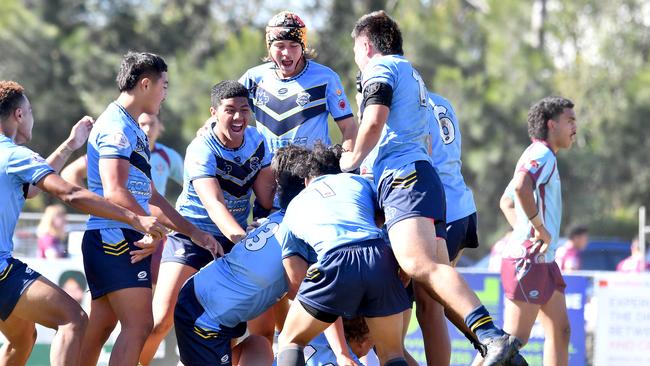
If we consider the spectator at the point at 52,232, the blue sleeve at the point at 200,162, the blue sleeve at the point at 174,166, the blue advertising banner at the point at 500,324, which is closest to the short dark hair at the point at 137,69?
the blue sleeve at the point at 200,162

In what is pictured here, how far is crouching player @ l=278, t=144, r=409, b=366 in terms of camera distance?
5.82 metres

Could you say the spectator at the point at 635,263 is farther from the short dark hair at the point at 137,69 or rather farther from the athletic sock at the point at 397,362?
the short dark hair at the point at 137,69

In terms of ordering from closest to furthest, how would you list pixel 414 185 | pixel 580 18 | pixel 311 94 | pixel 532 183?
1. pixel 414 185
2. pixel 311 94
3. pixel 532 183
4. pixel 580 18

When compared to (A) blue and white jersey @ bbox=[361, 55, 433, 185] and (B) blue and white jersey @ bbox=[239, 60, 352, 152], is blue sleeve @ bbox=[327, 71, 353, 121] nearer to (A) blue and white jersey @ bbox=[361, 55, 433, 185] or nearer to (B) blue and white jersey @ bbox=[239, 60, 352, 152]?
(B) blue and white jersey @ bbox=[239, 60, 352, 152]

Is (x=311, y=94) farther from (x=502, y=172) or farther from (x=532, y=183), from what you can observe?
(x=502, y=172)

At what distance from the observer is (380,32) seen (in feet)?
21.0

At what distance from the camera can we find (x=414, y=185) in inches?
239

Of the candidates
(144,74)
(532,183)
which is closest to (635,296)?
(532,183)

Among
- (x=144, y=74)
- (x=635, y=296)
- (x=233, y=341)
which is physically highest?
(x=144, y=74)

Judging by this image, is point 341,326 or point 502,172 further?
point 502,172

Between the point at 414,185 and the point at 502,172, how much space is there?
20.4 metres

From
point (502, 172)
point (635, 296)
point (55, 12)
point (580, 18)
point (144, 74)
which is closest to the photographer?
point (144, 74)

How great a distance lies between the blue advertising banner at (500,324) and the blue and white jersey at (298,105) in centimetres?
350

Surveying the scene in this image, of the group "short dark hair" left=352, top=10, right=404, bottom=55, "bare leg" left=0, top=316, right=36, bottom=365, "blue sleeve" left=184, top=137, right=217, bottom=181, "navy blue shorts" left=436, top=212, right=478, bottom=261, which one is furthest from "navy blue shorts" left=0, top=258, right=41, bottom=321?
"navy blue shorts" left=436, top=212, right=478, bottom=261
